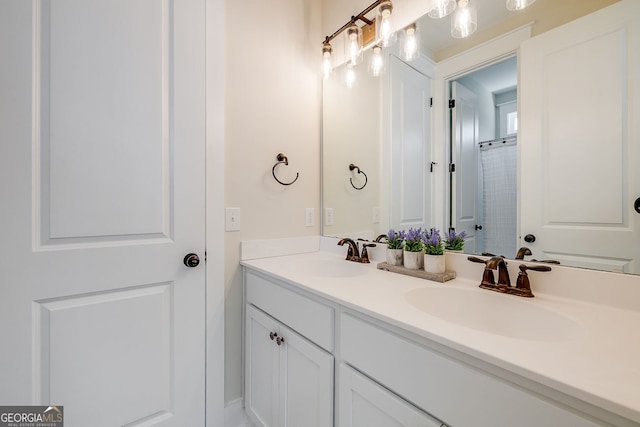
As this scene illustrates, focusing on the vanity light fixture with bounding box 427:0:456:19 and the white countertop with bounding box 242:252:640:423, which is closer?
the white countertop with bounding box 242:252:640:423

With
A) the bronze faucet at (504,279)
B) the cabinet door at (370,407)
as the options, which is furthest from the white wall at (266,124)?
the bronze faucet at (504,279)

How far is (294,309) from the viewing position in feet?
3.59

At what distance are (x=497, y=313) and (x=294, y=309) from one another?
2.35 ft

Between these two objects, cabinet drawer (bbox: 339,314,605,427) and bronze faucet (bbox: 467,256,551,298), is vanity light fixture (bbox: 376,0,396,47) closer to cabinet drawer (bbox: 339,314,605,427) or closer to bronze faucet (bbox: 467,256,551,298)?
bronze faucet (bbox: 467,256,551,298)

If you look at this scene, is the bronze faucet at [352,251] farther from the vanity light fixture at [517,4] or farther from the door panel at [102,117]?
the vanity light fixture at [517,4]

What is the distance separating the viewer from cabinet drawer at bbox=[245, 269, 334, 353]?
951 mm

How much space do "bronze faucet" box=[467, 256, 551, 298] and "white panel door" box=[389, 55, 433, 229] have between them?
38 centimetres

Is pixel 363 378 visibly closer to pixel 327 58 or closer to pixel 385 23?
pixel 385 23

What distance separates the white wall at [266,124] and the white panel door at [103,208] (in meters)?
0.16

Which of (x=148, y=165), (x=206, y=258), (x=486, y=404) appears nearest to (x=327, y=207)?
(x=206, y=258)

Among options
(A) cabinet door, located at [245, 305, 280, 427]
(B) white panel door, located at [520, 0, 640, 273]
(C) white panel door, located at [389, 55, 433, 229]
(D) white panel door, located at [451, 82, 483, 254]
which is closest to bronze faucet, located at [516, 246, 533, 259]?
(B) white panel door, located at [520, 0, 640, 273]

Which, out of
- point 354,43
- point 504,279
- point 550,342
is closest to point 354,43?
point 354,43

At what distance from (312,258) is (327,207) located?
1.24 feet

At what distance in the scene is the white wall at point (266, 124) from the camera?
143 centimetres
